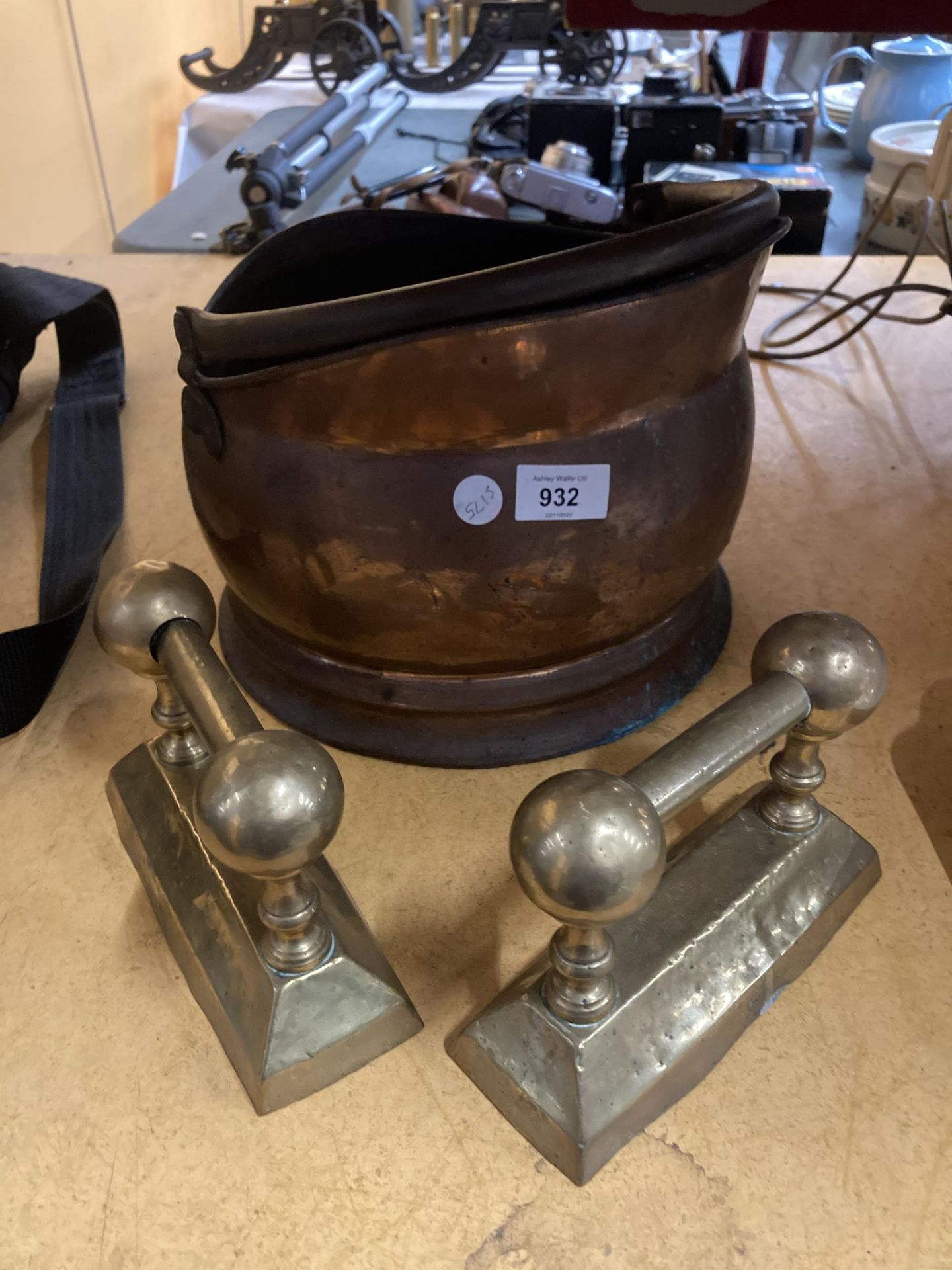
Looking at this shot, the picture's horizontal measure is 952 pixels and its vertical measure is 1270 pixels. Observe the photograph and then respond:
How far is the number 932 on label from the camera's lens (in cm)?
42

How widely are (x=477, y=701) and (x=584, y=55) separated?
1.42 m

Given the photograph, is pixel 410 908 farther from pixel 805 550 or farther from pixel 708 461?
pixel 805 550

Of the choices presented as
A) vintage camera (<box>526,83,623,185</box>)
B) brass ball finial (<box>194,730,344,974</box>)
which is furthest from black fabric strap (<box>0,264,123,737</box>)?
vintage camera (<box>526,83,623,185</box>)

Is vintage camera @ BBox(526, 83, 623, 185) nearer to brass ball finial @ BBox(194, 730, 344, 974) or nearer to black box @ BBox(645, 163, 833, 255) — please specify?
black box @ BBox(645, 163, 833, 255)

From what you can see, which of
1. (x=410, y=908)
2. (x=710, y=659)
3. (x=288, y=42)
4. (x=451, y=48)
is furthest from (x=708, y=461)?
(x=451, y=48)

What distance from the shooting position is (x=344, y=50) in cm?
170

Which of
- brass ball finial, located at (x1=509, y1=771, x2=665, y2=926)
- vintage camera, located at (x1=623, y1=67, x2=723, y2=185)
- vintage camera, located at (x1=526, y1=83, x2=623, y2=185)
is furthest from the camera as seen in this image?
vintage camera, located at (x1=526, y1=83, x2=623, y2=185)

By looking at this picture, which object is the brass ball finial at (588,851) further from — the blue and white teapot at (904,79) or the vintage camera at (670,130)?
the blue and white teapot at (904,79)

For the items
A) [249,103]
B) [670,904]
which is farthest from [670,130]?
[670,904]

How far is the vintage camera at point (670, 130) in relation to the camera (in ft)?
4.29

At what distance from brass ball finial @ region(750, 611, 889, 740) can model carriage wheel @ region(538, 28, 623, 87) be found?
142cm

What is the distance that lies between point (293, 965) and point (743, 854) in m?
0.19

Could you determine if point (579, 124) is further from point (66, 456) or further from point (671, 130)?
point (66, 456)

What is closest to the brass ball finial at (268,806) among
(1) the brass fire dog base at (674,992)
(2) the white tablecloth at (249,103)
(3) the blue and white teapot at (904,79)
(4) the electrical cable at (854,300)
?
(1) the brass fire dog base at (674,992)
